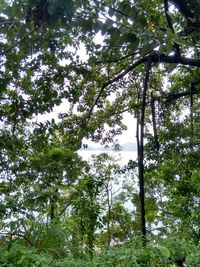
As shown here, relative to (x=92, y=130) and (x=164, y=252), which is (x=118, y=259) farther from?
(x=92, y=130)

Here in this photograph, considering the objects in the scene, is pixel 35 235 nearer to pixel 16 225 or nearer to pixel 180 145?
pixel 16 225

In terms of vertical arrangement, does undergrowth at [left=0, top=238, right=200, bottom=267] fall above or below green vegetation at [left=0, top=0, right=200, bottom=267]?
below

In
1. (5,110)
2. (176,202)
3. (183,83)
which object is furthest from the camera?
(183,83)

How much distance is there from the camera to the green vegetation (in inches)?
63.4

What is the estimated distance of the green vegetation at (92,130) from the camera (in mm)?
1610

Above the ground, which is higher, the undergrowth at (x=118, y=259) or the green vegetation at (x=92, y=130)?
the green vegetation at (x=92, y=130)

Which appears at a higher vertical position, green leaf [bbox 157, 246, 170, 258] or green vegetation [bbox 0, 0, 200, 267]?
green vegetation [bbox 0, 0, 200, 267]

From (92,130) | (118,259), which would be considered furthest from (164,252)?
(92,130)

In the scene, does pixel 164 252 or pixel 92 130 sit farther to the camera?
pixel 92 130

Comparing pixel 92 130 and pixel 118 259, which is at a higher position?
pixel 92 130

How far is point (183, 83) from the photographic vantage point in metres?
5.13

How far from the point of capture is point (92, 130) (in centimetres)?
554

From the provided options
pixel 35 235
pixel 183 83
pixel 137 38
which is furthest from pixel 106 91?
pixel 137 38

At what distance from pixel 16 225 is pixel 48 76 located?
1448mm
